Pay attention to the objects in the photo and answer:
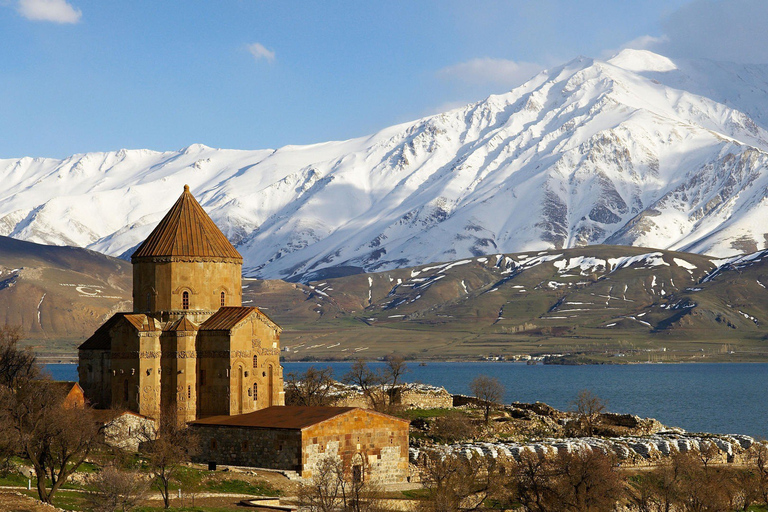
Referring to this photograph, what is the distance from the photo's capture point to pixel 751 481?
6594cm

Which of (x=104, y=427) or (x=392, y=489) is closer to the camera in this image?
(x=392, y=489)

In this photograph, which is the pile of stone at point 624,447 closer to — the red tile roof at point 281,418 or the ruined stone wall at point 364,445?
the ruined stone wall at point 364,445

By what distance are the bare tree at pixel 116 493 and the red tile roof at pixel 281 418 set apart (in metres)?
13.6

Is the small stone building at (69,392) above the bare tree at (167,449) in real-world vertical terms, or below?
above

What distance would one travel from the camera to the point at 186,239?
75375mm

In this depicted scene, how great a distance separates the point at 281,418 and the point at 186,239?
56.1 feet

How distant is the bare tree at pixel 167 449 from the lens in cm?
5338

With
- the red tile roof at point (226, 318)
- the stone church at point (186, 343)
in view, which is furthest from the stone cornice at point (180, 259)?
the red tile roof at point (226, 318)

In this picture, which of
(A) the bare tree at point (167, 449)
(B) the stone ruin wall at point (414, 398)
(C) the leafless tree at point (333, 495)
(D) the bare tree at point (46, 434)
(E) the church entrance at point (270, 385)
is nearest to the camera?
(C) the leafless tree at point (333, 495)

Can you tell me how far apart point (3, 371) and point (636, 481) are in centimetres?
4215

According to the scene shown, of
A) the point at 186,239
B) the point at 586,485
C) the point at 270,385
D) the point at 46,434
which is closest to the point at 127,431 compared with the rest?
the point at 270,385

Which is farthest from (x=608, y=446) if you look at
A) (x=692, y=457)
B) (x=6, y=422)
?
(x=6, y=422)

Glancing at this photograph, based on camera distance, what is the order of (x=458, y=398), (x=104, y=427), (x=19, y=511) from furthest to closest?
(x=458, y=398) < (x=104, y=427) < (x=19, y=511)

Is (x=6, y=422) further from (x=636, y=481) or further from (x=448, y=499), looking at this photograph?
(x=636, y=481)
